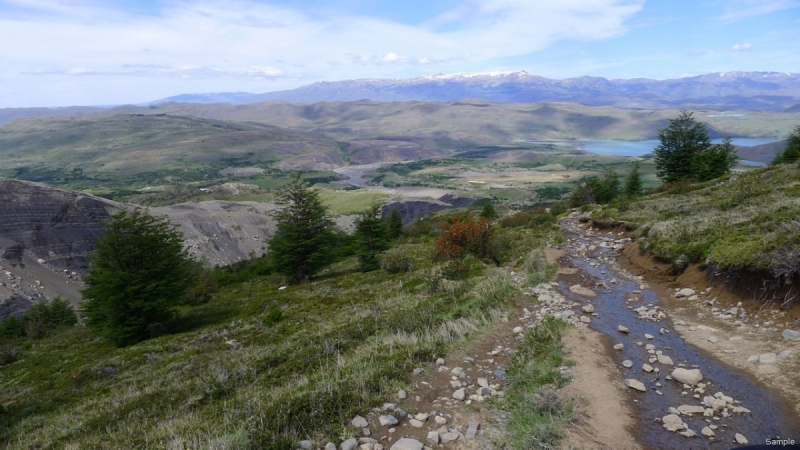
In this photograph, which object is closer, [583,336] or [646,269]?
[583,336]

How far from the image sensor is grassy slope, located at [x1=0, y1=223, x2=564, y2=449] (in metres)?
7.49

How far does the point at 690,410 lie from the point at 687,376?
1.22m

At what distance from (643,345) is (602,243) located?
1434 centimetres

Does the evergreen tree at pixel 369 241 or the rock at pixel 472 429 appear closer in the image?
the rock at pixel 472 429

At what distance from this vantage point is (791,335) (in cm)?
881

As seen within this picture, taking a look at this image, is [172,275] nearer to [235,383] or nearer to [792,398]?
[235,383]

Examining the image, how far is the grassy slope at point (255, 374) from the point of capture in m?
7.49

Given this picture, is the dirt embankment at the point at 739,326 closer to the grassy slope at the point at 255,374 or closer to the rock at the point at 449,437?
the grassy slope at the point at 255,374

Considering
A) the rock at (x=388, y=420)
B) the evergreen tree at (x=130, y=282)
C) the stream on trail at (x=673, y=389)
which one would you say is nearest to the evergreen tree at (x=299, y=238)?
the evergreen tree at (x=130, y=282)

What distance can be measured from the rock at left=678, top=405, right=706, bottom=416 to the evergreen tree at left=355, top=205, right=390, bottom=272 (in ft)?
103

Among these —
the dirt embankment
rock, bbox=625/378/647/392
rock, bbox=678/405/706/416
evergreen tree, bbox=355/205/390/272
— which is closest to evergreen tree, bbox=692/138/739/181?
evergreen tree, bbox=355/205/390/272

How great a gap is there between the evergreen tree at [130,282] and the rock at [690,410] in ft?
97.4

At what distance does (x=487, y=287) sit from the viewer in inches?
607

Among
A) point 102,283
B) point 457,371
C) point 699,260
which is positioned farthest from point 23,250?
point 699,260
